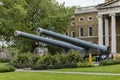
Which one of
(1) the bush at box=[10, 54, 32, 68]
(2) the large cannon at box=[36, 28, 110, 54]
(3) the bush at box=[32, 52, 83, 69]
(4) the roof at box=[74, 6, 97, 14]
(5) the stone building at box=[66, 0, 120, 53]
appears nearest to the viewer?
(3) the bush at box=[32, 52, 83, 69]

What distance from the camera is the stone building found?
2680 inches

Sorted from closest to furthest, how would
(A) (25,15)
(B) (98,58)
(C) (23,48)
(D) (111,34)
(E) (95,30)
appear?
1. (B) (98,58)
2. (A) (25,15)
3. (C) (23,48)
4. (D) (111,34)
5. (E) (95,30)

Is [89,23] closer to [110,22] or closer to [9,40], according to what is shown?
[110,22]

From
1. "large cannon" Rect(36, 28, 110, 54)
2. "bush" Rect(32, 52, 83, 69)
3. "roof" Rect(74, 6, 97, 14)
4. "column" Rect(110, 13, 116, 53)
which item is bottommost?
"bush" Rect(32, 52, 83, 69)

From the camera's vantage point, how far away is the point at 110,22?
7338 centimetres

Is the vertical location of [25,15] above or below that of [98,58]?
above

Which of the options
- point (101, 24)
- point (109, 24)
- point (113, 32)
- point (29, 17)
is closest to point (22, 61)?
point (29, 17)

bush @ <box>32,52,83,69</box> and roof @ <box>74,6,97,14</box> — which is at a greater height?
roof @ <box>74,6,97,14</box>

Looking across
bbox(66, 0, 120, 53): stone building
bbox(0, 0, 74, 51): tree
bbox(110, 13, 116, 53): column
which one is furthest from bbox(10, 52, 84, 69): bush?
bbox(110, 13, 116, 53): column

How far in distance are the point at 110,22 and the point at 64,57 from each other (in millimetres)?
39367

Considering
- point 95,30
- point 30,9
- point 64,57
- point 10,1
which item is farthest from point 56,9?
point 64,57

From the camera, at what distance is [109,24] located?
73625 mm

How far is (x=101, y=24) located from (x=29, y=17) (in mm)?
16249

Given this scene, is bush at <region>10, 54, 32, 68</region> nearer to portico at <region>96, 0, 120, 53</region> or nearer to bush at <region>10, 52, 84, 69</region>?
bush at <region>10, 52, 84, 69</region>
